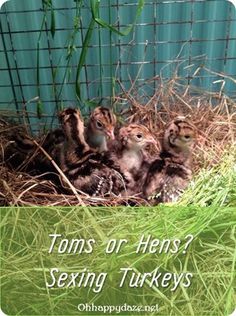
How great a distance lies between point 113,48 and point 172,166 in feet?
1.39

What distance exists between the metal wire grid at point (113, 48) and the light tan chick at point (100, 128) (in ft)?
0.41

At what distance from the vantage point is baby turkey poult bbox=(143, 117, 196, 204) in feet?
4.43

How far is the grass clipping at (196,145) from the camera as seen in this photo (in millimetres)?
1290

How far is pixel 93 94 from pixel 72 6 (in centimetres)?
25

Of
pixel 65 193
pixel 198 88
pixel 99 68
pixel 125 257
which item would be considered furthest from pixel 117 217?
pixel 198 88

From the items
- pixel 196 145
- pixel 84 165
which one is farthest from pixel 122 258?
pixel 196 145

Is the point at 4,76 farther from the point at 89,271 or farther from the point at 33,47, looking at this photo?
the point at 89,271

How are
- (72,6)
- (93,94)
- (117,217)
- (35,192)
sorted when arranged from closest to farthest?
(117,217), (35,192), (72,6), (93,94)

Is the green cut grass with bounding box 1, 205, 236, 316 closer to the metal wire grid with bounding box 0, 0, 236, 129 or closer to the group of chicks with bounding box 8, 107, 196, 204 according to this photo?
the group of chicks with bounding box 8, 107, 196, 204

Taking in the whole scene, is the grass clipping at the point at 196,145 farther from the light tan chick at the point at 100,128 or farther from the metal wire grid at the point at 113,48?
the light tan chick at the point at 100,128

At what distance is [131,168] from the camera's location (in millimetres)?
1428

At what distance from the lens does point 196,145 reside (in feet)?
4.93

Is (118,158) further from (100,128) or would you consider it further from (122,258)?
(122,258)

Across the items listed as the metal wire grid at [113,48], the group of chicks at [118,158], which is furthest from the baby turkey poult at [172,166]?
the metal wire grid at [113,48]
